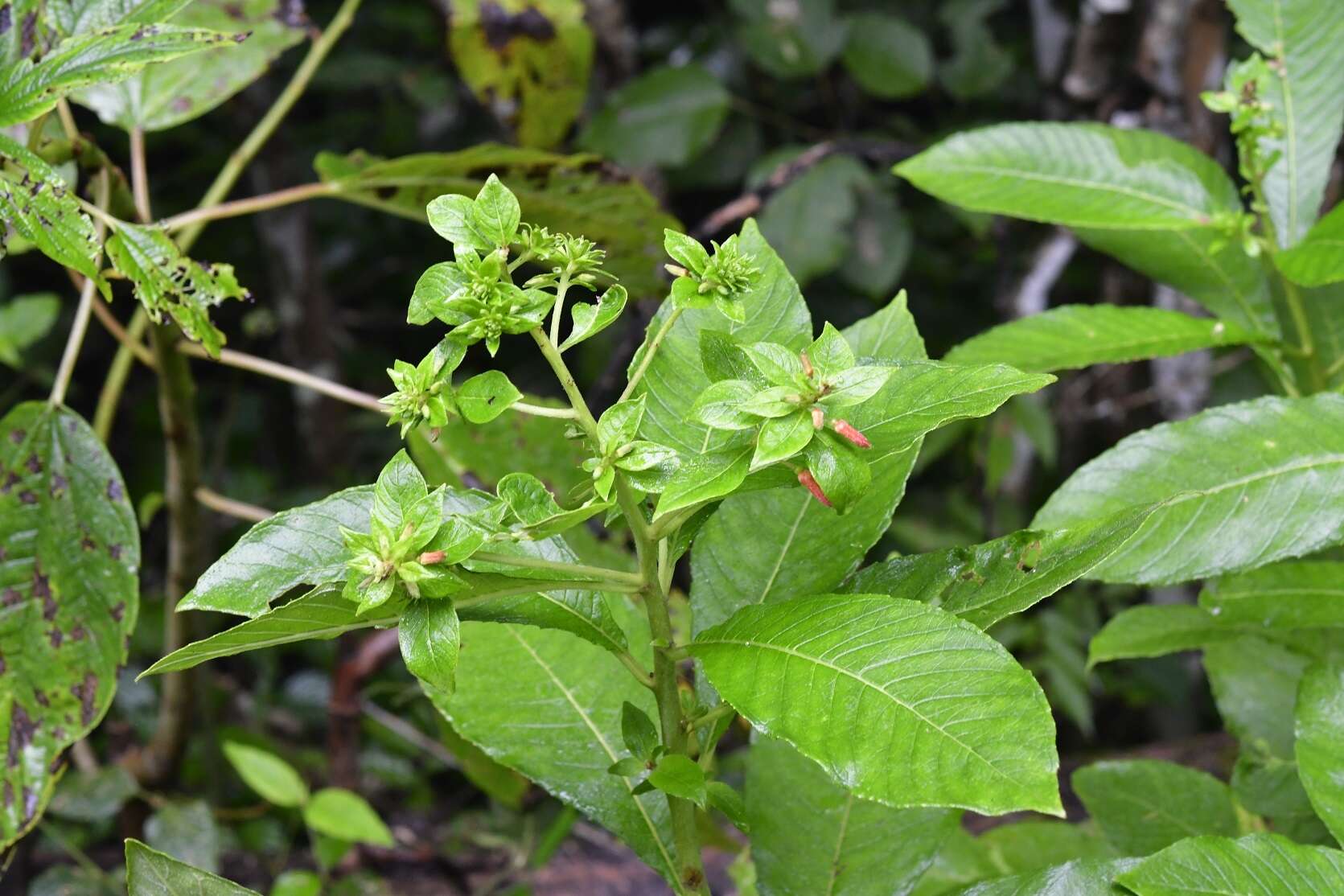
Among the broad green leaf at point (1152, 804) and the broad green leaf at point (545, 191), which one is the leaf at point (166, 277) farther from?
the broad green leaf at point (1152, 804)

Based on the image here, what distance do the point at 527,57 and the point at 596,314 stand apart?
127cm

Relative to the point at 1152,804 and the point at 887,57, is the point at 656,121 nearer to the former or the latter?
the point at 887,57

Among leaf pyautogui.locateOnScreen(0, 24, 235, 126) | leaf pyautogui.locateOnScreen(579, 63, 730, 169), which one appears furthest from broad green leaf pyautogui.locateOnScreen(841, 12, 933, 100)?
leaf pyautogui.locateOnScreen(0, 24, 235, 126)

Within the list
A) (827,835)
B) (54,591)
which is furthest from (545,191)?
(827,835)

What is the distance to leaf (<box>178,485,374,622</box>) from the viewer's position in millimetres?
593

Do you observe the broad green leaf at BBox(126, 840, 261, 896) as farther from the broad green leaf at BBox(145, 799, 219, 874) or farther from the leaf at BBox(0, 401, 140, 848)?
the broad green leaf at BBox(145, 799, 219, 874)

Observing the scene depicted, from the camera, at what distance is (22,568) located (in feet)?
3.15

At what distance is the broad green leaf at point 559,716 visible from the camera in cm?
77

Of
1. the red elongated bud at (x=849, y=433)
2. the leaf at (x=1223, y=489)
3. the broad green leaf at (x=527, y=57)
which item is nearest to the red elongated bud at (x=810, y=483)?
the red elongated bud at (x=849, y=433)

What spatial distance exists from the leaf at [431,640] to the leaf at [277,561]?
0.22 ft

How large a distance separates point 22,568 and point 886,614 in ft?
2.52

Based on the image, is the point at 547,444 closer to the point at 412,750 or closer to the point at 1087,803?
the point at 1087,803

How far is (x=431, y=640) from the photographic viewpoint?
0.53 m

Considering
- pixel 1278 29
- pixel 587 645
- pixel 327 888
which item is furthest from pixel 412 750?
pixel 1278 29
